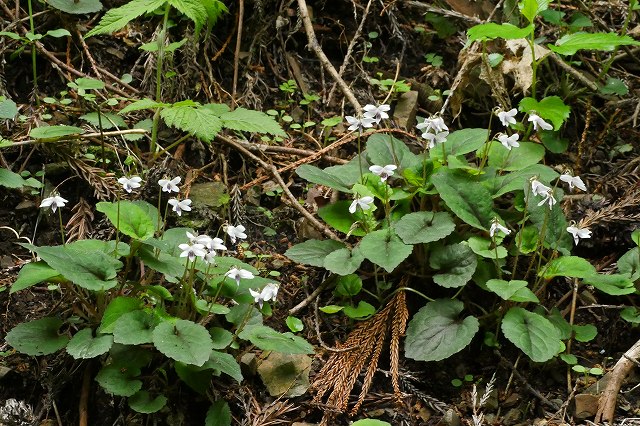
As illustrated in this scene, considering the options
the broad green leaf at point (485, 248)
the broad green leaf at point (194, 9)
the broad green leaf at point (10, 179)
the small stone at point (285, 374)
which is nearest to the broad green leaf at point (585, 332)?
the broad green leaf at point (485, 248)

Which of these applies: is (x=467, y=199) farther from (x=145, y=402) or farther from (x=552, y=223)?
(x=145, y=402)

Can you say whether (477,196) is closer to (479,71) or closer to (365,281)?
(365,281)

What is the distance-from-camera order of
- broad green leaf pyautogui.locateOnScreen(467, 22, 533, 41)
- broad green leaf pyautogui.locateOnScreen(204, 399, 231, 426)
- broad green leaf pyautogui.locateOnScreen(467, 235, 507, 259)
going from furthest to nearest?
broad green leaf pyautogui.locateOnScreen(467, 22, 533, 41), broad green leaf pyautogui.locateOnScreen(467, 235, 507, 259), broad green leaf pyautogui.locateOnScreen(204, 399, 231, 426)

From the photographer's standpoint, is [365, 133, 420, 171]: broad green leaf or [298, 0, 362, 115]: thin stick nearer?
[365, 133, 420, 171]: broad green leaf

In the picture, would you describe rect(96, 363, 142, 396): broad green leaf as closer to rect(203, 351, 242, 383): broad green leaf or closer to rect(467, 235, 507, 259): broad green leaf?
rect(203, 351, 242, 383): broad green leaf

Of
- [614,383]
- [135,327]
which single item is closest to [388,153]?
[614,383]

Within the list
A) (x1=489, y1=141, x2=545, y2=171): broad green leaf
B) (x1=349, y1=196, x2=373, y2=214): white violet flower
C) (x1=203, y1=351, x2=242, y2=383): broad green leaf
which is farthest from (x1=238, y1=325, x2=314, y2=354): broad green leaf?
(x1=489, y1=141, x2=545, y2=171): broad green leaf

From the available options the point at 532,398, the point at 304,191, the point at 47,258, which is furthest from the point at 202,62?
the point at 532,398

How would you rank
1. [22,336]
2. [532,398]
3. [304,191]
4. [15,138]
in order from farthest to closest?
[304,191] < [15,138] < [532,398] < [22,336]
